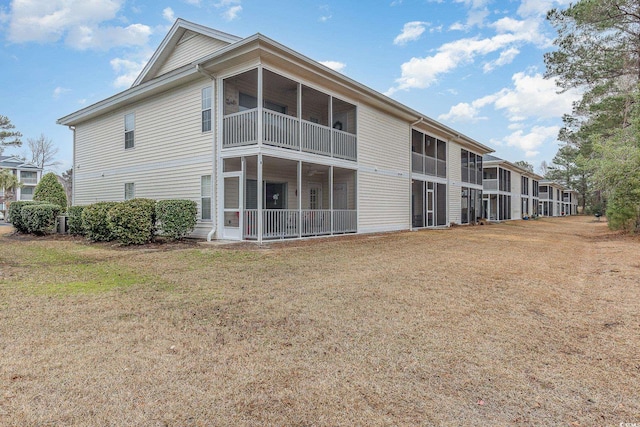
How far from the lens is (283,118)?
37.0 feet

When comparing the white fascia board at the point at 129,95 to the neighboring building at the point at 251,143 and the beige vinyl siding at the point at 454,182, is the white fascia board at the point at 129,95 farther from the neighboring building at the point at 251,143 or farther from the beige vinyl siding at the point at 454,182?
the beige vinyl siding at the point at 454,182

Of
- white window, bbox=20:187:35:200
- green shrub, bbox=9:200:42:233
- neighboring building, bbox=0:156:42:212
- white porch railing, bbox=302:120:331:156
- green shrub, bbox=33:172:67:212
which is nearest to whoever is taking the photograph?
white porch railing, bbox=302:120:331:156

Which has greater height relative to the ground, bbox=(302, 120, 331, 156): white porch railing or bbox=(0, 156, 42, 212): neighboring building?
bbox=(0, 156, 42, 212): neighboring building

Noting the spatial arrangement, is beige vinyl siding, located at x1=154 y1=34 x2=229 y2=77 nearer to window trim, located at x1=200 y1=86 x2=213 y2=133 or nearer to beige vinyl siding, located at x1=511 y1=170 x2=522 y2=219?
window trim, located at x1=200 y1=86 x2=213 y2=133

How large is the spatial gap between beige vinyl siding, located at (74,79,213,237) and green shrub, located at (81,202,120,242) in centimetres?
258

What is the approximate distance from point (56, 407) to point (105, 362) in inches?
25.4

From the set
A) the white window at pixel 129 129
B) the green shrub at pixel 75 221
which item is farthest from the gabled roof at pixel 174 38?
the green shrub at pixel 75 221

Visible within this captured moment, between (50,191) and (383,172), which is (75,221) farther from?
(383,172)

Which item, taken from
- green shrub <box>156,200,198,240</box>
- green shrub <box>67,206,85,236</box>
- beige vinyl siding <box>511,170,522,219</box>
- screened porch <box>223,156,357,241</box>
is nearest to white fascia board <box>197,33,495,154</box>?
screened porch <box>223,156,357,241</box>

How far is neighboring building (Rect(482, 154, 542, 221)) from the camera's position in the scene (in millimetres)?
31211

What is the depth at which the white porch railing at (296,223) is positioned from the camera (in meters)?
11.0

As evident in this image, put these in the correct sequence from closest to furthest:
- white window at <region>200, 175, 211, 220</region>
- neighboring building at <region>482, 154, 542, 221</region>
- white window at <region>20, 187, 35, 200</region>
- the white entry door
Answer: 1. the white entry door
2. white window at <region>200, 175, 211, 220</region>
3. neighboring building at <region>482, 154, 542, 221</region>
4. white window at <region>20, 187, 35, 200</region>

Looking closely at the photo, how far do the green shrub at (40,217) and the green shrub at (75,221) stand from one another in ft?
2.38

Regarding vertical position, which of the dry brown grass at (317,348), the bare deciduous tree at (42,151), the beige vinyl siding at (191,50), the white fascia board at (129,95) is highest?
the bare deciduous tree at (42,151)
